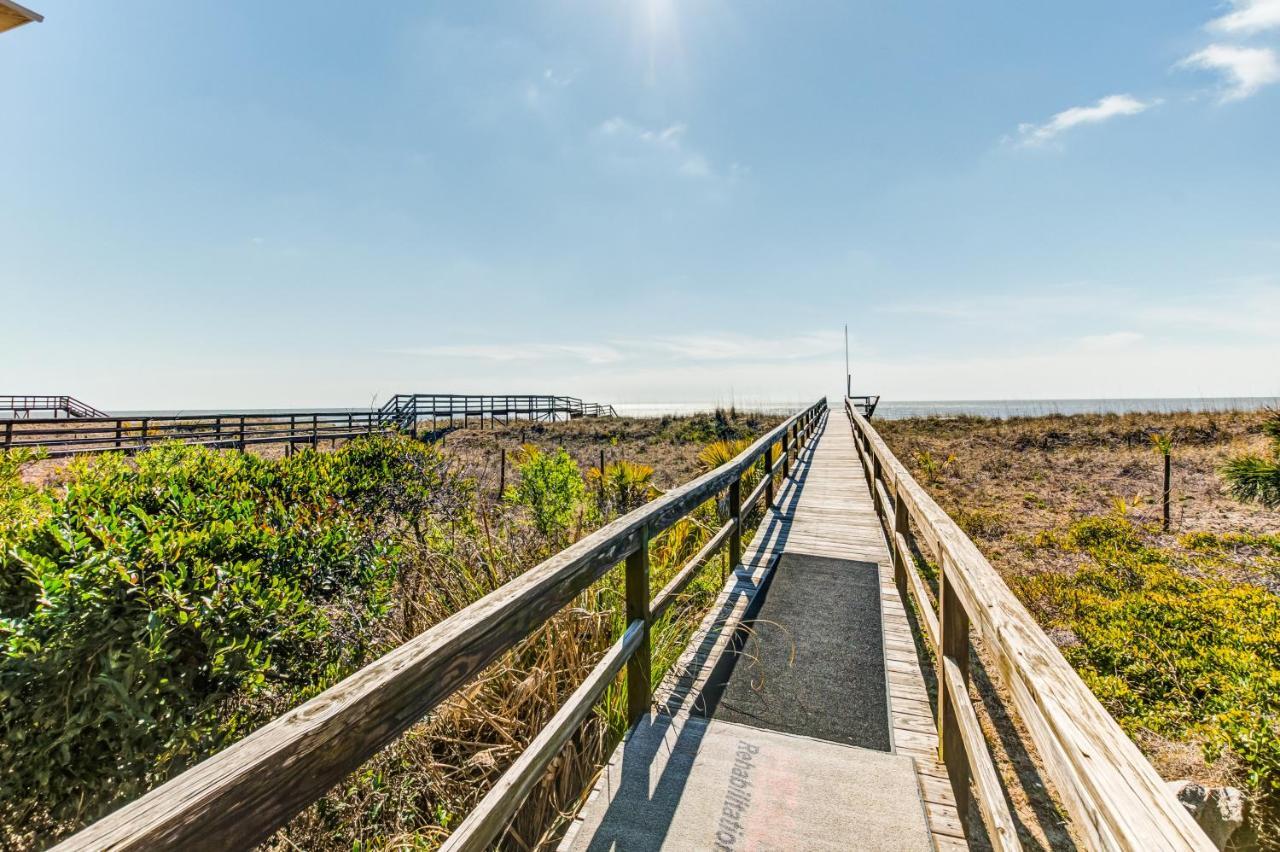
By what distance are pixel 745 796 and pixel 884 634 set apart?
2044mm

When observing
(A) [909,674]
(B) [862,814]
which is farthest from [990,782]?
(A) [909,674]

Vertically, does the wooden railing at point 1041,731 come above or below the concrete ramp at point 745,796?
above

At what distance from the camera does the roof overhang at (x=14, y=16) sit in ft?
15.8

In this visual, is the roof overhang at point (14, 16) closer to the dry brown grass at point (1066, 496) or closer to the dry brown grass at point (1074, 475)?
the dry brown grass at point (1066, 496)

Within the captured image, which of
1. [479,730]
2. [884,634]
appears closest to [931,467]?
[884,634]

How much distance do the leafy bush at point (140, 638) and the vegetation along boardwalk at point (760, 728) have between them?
3.80ft

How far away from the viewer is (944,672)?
97.1 inches

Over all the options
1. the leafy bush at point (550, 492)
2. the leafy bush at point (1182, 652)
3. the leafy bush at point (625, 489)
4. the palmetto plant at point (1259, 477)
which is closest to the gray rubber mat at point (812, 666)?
the leafy bush at point (1182, 652)

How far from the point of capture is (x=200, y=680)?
2.24 m

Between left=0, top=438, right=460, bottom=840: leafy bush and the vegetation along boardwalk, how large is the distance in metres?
1.16

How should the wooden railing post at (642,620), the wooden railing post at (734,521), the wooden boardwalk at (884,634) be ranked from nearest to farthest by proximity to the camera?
1. the wooden boardwalk at (884,634)
2. the wooden railing post at (642,620)
3. the wooden railing post at (734,521)

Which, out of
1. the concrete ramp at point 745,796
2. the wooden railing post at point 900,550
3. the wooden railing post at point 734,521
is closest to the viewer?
the concrete ramp at point 745,796

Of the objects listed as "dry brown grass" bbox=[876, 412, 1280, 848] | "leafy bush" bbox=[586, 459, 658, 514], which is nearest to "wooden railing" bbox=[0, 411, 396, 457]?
"leafy bush" bbox=[586, 459, 658, 514]

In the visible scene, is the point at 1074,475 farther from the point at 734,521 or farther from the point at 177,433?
the point at 177,433
